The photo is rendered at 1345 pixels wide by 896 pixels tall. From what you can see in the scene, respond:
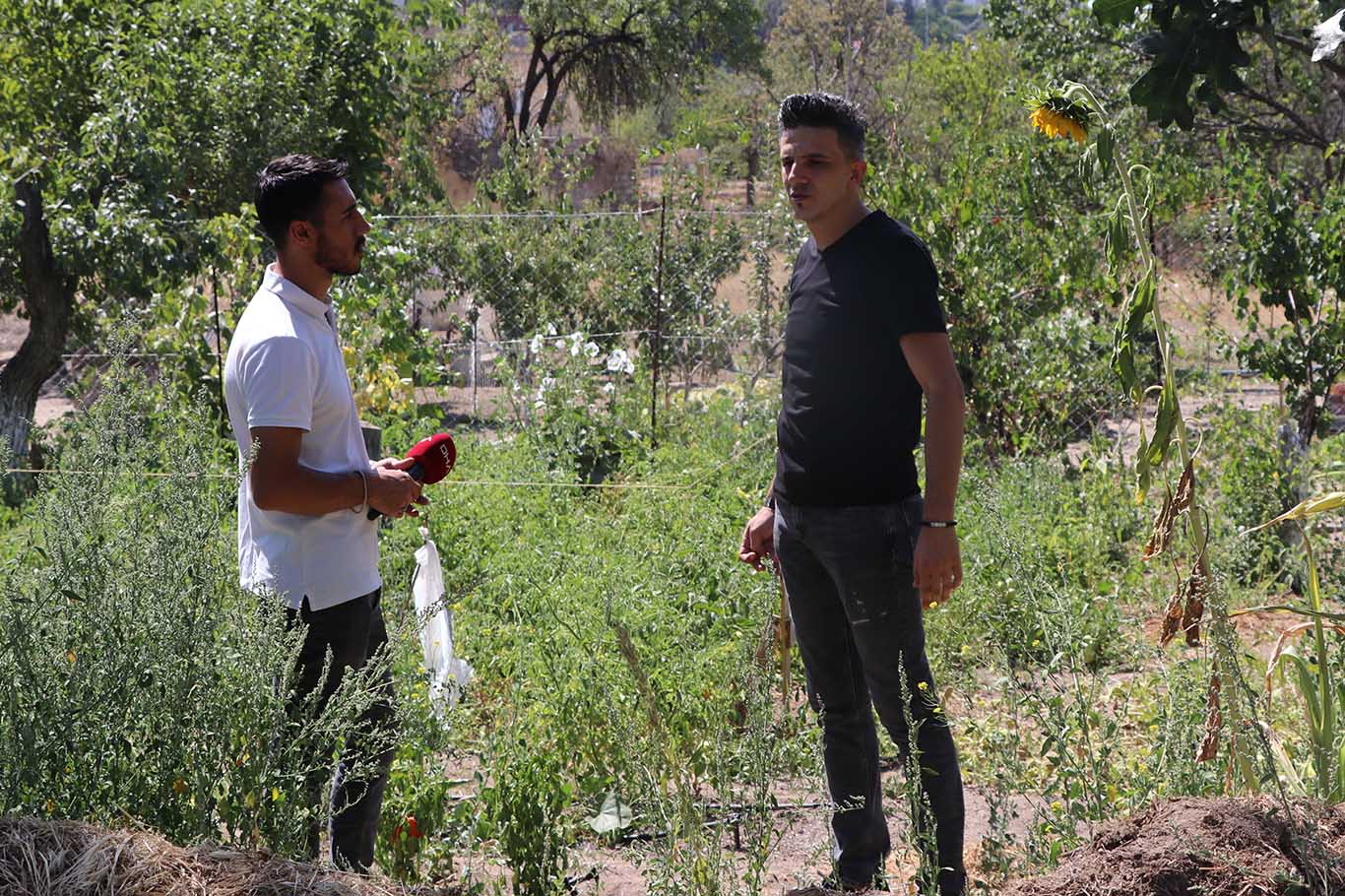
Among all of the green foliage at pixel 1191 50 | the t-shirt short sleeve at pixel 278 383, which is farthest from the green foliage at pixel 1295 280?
the t-shirt short sleeve at pixel 278 383

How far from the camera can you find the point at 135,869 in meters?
1.96

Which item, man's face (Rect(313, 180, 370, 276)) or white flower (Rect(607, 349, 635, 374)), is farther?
white flower (Rect(607, 349, 635, 374))

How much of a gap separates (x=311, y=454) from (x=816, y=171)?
3.84ft

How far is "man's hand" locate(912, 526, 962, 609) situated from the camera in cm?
265

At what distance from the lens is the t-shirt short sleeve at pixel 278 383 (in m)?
2.47

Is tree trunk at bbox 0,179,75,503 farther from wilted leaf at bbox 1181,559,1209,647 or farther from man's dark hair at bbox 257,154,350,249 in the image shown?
wilted leaf at bbox 1181,559,1209,647

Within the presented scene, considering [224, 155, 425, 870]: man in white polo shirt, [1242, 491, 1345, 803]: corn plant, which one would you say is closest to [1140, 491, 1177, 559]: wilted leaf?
[1242, 491, 1345, 803]: corn plant

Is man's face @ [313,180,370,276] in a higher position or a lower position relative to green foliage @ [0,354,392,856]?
higher

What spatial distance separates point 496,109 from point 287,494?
86.0ft

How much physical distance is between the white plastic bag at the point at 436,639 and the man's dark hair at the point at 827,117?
1.40 m

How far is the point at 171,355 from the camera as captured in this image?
6.65 metres

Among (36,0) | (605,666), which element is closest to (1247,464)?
(605,666)

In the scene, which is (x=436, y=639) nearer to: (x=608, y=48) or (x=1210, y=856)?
(x=1210, y=856)

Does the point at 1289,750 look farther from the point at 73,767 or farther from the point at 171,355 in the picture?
the point at 171,355
